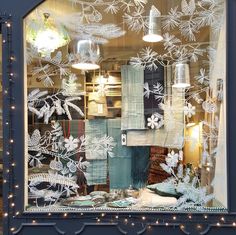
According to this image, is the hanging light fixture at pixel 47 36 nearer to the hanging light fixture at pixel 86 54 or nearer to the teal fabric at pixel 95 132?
the hanging light fixture at pixel 86 54

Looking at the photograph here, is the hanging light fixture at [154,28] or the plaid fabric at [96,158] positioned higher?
the hanging light fixture at [154,28]

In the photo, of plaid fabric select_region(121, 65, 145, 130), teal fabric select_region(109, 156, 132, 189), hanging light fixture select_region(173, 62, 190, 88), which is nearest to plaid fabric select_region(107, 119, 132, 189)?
teal fabric select_region(109, 156, 132, 189)

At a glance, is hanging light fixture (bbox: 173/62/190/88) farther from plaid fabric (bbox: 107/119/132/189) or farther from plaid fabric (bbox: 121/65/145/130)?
plaid fabric (bbox: 107/119/132/189)

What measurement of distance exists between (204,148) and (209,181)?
13.1 inches

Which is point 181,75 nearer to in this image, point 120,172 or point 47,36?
point 120,172

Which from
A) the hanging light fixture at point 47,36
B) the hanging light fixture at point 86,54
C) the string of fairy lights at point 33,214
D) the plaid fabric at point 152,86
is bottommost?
the string of fairy lights at point 33,214

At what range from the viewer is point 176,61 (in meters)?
3.74

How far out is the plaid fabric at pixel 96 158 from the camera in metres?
3.77

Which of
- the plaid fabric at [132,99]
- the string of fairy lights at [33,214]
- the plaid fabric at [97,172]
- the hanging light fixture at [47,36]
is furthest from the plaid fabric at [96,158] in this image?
the hanging light fixture at [47,36]

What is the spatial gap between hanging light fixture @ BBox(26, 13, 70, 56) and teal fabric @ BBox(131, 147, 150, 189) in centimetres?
131

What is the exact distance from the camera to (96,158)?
3.79 meters

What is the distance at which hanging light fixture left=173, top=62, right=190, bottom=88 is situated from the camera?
146 inches

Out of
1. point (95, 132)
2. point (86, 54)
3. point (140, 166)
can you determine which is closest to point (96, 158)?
point (95, 132)

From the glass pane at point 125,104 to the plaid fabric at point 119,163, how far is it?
0.4 inches
